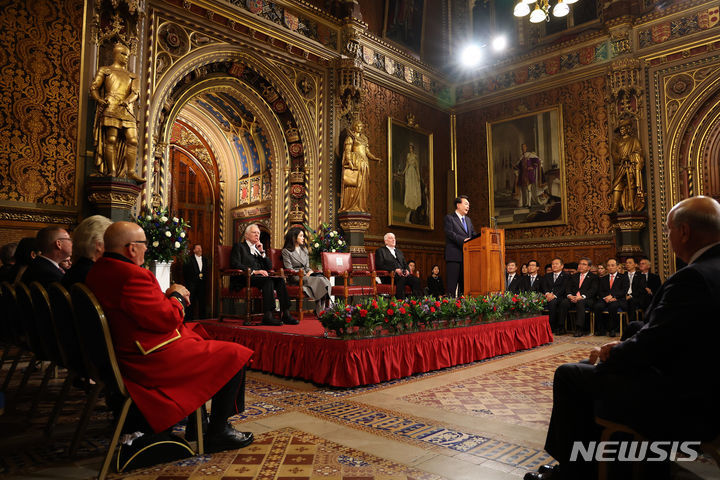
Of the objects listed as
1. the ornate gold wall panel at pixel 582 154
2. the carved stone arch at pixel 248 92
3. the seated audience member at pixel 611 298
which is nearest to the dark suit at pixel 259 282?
the carved stone arch at pixel 248 92

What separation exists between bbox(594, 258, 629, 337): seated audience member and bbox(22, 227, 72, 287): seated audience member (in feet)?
25.3

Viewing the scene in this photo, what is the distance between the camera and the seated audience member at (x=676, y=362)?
175 centimetres

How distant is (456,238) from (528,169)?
572 cm

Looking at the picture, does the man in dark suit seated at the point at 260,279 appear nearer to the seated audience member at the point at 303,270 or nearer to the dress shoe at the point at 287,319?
the dress shoe at the point at 287,319

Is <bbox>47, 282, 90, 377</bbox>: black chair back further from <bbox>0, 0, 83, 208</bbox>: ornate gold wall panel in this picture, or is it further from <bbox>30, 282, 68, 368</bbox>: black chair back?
<bbox>0, 0, 83, 208</bbox>: ornate gold wall panel

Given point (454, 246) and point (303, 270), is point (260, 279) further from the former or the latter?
point (454, 246)

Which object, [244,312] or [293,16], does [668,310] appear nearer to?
[244,312]

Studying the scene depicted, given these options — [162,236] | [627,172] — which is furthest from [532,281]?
[162,236]

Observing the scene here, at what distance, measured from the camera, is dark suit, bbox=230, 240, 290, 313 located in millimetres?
5949

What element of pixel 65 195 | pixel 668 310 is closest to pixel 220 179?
pixel 65 195

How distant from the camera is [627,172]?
991 cm

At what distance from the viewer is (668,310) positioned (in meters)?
1.80

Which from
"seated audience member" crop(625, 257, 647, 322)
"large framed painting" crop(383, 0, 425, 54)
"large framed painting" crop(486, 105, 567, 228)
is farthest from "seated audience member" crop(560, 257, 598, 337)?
"large framed painting" crop(383, 0, 425, 54)

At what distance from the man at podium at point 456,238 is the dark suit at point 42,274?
15.4 feet
